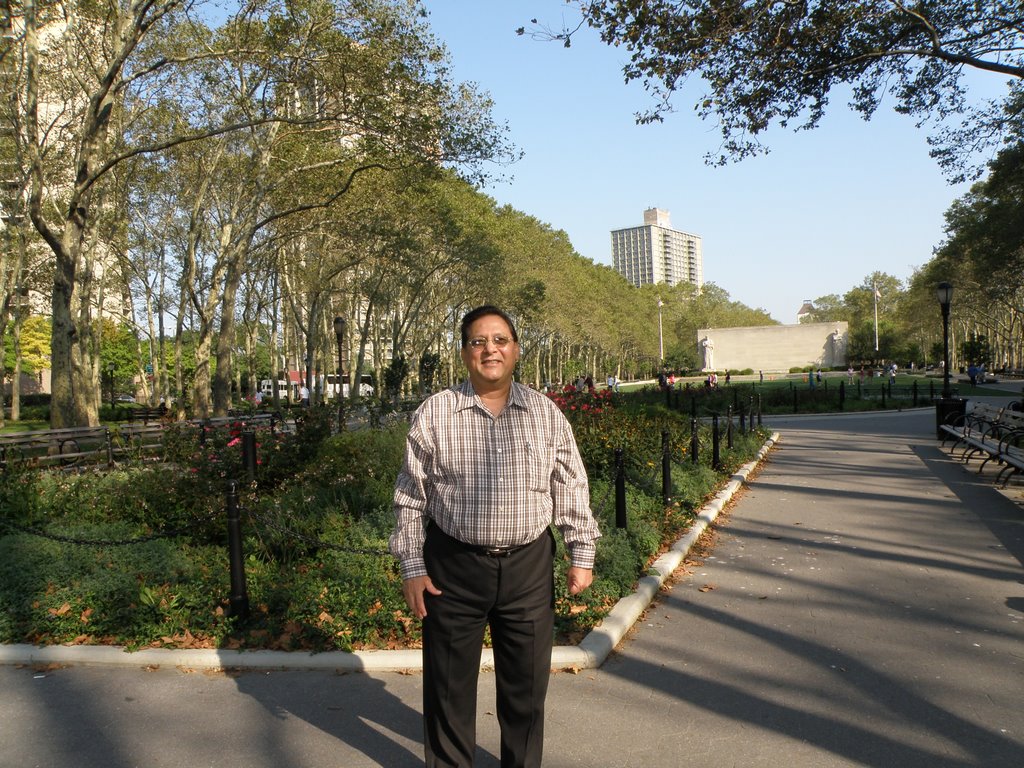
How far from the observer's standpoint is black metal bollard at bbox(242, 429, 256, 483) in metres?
8.76

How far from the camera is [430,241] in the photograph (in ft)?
130

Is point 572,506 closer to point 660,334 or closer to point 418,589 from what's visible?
point 418,589

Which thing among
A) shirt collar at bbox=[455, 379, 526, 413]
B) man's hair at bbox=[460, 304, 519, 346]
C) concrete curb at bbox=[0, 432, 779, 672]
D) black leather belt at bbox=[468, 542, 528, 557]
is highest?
man's hair at bbox=[460, 304, 519, 346]

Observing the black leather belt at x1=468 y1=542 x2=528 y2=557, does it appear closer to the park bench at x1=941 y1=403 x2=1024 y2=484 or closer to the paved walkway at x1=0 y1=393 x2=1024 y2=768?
the paved walkway at x1=0 y1=393 x2=1024 y2=768

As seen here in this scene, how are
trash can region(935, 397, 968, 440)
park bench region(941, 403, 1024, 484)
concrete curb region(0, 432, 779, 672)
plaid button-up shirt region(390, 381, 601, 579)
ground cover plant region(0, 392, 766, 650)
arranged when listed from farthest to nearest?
trash can region(935, 397, 968, 440) < park bench region(941, 403, 1024, 484) < ground cover plant region(0, 392, 766, 650) < concrete curb region(0, 432, 779, 672) < plaid button-up shirt region(390, 381, 601, 579)

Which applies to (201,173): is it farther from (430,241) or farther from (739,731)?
(739,731)

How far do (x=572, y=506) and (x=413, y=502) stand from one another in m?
0.60

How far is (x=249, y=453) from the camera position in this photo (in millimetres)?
8844

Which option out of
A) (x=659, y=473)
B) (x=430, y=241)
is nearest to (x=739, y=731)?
(x=659, y=473)

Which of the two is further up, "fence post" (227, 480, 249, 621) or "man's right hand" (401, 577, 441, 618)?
"man's right hand" (401, 577, 441, 618)

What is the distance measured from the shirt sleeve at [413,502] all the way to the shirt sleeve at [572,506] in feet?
1.65

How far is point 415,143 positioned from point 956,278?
44317 mm

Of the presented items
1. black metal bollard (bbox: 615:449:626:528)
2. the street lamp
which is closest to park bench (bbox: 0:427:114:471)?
black metal bollard (bbox: 615:449:626:528)

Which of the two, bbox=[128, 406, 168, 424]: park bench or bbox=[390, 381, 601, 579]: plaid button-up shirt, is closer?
bbox=[390, 381, 601, 579]: plaid button-up shirt
